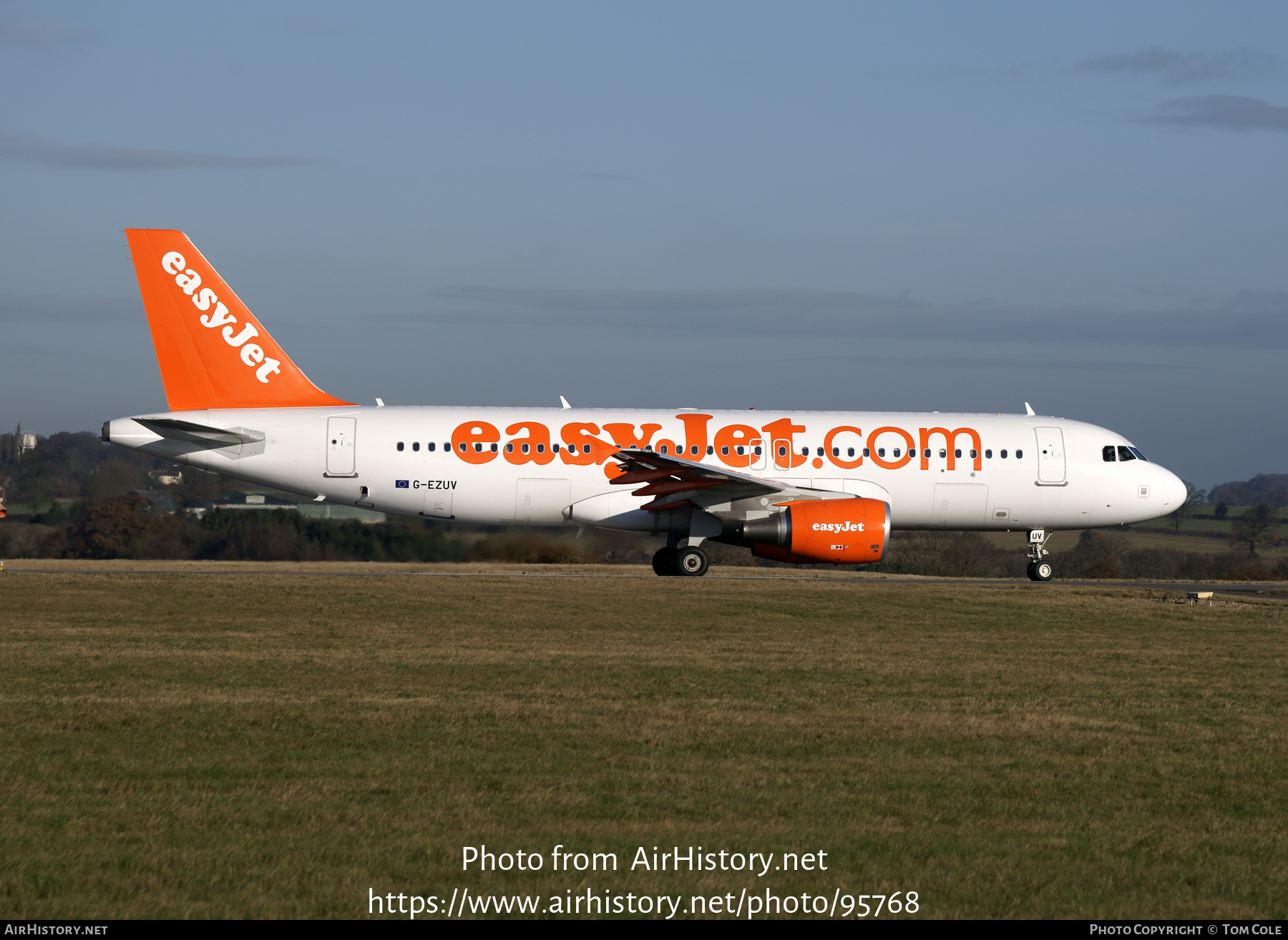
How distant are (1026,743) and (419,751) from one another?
4566 mm

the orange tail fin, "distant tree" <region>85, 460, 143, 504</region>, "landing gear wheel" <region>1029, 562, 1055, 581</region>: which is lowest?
"landing gear wheel" <region>1029, 562, 1055, 581</region>

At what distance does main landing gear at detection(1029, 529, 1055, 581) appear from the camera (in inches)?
1091

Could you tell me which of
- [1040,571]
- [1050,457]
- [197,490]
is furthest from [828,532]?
[197,490]

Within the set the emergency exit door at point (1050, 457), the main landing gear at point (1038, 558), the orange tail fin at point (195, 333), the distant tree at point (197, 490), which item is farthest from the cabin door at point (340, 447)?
the main landing gear at point (1038, 558)

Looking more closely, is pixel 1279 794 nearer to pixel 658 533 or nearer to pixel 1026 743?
pixel 1026 743

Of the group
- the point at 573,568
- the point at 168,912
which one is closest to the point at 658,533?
the point at 573,568

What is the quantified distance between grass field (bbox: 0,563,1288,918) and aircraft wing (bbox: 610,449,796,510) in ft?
18.6

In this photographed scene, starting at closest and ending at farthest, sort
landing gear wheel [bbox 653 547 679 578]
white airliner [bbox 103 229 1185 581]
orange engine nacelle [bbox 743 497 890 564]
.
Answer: orange engine nacelle [bbox 743 497 890 564], white airliner [bbox 103 229 1185 581], landing gear wheel [bbox 653 547 679 578]

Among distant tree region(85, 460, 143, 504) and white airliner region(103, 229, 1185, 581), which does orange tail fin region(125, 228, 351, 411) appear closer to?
white airliner region(103, 229, 1185, 581)

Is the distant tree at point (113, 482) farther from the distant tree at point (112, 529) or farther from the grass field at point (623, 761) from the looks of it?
the grass field at point (623, 761)

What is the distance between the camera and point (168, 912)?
17.9 ft

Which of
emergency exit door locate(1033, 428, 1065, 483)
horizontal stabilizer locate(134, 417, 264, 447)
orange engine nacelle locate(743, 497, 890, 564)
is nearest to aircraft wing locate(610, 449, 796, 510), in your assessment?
orange engine nacelle locate(743, 497, 890, 564)

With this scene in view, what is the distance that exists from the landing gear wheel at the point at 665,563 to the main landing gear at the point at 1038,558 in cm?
824

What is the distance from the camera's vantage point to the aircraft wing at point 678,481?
76.1ft
